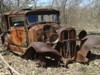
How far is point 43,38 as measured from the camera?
9.38m

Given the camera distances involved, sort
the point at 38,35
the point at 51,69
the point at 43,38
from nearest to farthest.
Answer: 1. the point at 51,69
2. the point at 43,38
3. the point at 38,35

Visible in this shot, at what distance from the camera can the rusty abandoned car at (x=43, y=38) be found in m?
8.79

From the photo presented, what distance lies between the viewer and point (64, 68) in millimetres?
8445

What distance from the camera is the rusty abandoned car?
8.79m

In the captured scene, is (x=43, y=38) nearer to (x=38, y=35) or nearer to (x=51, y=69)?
(x=38, y=35)

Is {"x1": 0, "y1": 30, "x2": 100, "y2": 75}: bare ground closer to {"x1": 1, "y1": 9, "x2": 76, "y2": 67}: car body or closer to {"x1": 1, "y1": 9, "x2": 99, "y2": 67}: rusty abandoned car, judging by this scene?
{"x1": 1, "y1": 9, "x2": 99, "y2": 67}: rusty abandoned car

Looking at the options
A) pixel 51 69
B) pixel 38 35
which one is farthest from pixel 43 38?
pixel 51 69

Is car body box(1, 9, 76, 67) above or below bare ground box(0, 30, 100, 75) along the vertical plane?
above

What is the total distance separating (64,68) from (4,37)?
4.57m

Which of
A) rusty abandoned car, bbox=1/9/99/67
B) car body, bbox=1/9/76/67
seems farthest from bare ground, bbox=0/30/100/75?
car body, bbox=1/9/76/67

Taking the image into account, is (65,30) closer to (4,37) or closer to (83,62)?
(83,62)

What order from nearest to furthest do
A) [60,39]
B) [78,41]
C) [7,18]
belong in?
1. [60,39]
2. [78,41]
3. [7,18]

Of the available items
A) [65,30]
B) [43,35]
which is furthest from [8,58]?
[65,30]

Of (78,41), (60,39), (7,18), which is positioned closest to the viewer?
(60,39)
